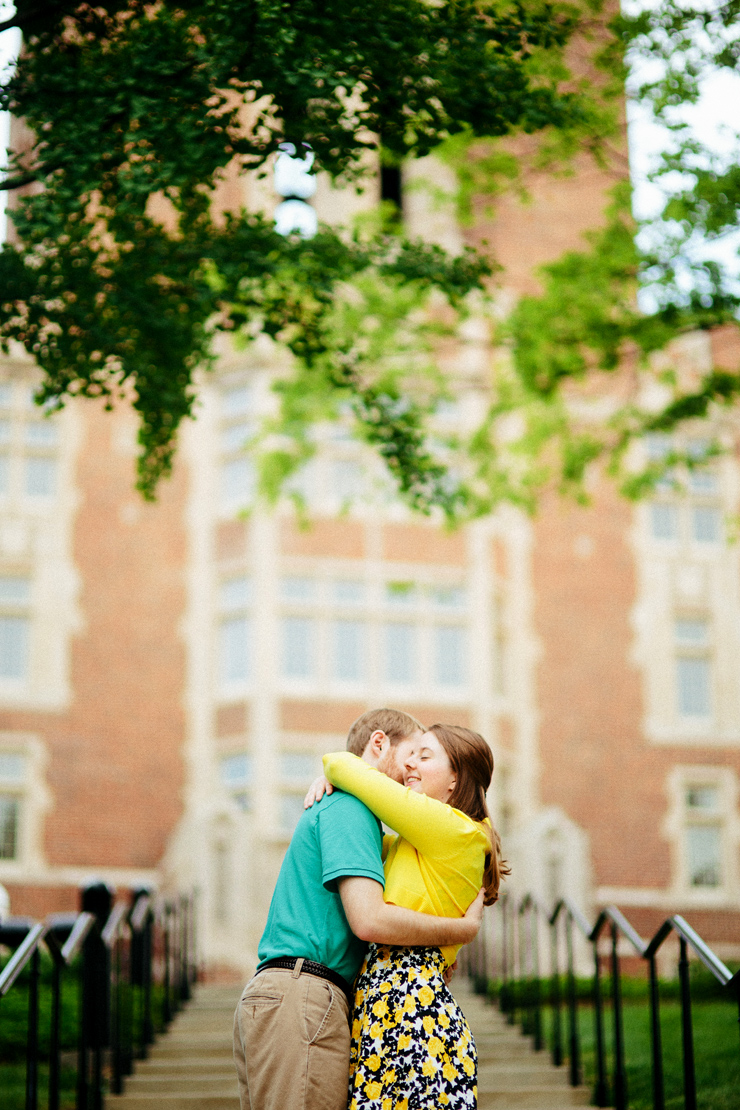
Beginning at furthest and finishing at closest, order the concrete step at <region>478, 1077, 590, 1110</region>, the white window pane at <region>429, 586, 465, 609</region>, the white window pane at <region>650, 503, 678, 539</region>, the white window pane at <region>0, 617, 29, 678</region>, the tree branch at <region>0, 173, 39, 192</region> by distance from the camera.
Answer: the white window pane at <region>650, 503, 678, 539</region>, the white window pane at <region>429, 586, 465, 609</region>, the white window pane at <region>0, 617, 29, 678</region>, the concrete step at <region>478, 1077, 590, 1110</region>, the tree branch at <region>0, 173, 39, 192</region>

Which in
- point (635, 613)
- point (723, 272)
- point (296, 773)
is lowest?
point (296, 773)

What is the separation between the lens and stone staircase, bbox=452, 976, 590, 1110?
20.4 ft

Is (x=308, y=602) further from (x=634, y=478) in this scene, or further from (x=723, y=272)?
(x=723, y=272)

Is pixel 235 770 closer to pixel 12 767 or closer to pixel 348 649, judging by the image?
pixel 348 649

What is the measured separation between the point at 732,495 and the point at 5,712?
11123 millimetres

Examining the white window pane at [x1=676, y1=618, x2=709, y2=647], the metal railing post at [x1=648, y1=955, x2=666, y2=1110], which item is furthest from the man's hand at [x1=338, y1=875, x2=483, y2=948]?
the white window pane at [x1=676, y1=618, x2=709, y2=647]

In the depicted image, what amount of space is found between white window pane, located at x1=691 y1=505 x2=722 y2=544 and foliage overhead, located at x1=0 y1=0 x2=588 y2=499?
1283cm

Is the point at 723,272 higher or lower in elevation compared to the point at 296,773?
higher

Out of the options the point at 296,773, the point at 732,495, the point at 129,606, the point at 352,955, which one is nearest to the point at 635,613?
the point at 732,495

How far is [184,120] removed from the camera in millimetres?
5250

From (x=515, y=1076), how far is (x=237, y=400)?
1242 cm

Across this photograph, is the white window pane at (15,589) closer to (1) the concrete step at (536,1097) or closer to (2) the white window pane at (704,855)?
(2) the white window pane at (704,855)

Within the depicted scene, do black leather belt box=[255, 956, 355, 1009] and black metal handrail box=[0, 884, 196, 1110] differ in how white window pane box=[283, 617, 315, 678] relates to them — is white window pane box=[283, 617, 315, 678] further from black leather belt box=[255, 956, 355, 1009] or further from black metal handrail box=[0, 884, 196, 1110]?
black leather belt box=[255, 956, 355, 1009]

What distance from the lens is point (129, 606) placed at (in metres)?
16.7
